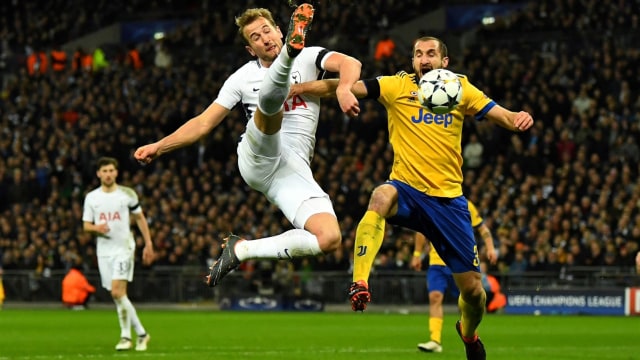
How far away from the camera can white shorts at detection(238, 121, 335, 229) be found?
966cm

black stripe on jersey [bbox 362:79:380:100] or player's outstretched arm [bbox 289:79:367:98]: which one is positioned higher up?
black stripe on jersey [bbox 362:79:380:100]

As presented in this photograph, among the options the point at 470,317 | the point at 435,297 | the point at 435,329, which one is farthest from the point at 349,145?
the point at 470,317

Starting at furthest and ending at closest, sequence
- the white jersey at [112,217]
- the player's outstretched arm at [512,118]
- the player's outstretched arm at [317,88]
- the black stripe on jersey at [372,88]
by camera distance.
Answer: the white jersey at [112,217] < the black stripe on jersey at [372,88] < the player's outstretched arm at [512,118] < the player's outstretched arm at [317,88]

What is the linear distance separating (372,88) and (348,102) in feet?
5.24

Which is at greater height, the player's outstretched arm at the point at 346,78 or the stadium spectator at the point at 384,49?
the stadium spectator at the point at 384,49

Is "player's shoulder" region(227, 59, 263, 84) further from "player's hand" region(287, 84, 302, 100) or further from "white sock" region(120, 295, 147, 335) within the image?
"white sock" region(120, 295, 147, 335)

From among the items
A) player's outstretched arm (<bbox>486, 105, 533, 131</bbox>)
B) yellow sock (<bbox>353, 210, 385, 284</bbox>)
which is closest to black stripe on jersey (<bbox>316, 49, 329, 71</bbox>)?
yellow sock (<bbox>353, 210, 385, 284</bbox>)

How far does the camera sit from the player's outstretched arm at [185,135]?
9.36 meters

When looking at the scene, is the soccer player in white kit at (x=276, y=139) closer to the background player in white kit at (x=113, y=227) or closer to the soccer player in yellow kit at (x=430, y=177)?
the soccer player in yellow kit at (x=430, y=177)

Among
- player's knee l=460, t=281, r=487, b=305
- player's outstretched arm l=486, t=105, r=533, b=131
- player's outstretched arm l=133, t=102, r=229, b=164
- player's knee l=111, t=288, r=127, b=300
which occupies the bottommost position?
player's knee l=111, t=288, r=127, b=300

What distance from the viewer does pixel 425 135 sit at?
10547mm

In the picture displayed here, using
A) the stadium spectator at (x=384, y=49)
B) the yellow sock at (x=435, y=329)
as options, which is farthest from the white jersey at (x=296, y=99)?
the stadium spectator at (x=384, y=49)

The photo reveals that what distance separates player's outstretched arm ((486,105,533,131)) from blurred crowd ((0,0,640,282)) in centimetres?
1640

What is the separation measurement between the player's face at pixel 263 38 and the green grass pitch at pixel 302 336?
511 centimetres
